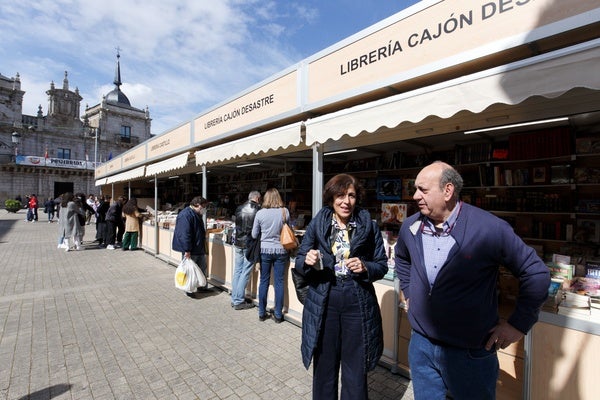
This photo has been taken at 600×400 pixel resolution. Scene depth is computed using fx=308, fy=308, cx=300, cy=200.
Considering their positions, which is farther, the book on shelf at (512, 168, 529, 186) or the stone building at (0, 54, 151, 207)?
the stone building at (0, 54, 151, 207)

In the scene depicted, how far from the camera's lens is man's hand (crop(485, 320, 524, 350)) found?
1.45 m

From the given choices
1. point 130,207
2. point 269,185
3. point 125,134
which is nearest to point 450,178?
point 269,185

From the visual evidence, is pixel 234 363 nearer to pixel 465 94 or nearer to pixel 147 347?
pixel 147 347

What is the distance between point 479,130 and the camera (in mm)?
4012

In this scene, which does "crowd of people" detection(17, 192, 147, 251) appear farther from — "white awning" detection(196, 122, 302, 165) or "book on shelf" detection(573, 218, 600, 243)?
"book on shelf" detection(573, 218, 600, 243)

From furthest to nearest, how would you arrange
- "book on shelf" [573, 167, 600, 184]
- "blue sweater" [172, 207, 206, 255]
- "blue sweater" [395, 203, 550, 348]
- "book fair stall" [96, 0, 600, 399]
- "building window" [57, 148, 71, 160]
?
"building window" [57, 148, 71, 160] < "blue sweater" [172, 207, 206, 255] < "book on shelf" [573, 167, 600, 184] < "book fair stall" [96, 0, 600, 399] < "blue sweater" [395, 203, 550, 348]

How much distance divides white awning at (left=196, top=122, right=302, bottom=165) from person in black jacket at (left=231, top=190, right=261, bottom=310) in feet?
2.15

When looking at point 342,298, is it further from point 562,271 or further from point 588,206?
point 588,206

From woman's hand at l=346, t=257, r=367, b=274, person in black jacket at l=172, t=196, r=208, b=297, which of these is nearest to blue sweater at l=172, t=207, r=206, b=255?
person in black jacket at l=172, t=196, r=208, b=297

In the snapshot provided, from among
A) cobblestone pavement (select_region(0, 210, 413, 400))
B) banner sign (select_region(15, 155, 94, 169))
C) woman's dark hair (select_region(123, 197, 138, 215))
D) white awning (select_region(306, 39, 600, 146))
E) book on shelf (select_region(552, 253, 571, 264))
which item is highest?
banner sign (select_region(15, 155, 94, 169))

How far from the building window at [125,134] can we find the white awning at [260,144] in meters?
52.0

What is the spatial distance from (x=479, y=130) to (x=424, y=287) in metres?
3.21

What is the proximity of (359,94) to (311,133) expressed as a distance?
0.63 m

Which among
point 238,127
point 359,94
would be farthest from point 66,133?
point 359,94
